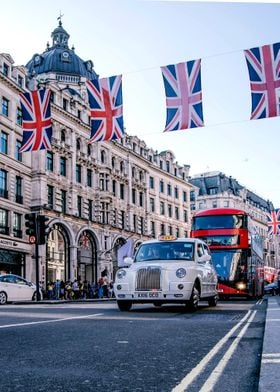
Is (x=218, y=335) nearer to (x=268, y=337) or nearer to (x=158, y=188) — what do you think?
→ (x=268, y=337)

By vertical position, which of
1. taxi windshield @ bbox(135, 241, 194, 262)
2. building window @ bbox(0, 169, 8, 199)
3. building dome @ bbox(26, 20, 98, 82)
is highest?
building dome @ bbox(26, 20, 98, 82)

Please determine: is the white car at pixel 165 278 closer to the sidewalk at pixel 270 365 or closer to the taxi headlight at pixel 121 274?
the taxi headlight at pixel 121 274

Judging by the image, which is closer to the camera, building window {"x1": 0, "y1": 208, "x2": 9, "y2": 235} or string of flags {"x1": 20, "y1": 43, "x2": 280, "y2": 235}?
string of flags {"x1": 20, "y1": 43, "x2": 280, "y2": 235}

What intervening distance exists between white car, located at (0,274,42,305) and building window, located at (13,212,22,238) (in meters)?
12.4

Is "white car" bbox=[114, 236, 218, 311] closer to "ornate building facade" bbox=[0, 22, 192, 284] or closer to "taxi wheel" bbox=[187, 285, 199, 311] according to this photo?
"taxi wheel" bbox=[187, 285, 199, 311]

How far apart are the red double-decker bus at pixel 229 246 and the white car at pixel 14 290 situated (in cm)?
837

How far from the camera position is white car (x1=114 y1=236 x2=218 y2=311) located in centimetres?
1193

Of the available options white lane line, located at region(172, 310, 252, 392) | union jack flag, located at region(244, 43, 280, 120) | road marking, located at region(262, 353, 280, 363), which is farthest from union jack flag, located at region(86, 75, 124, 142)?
road marking, located at region(262, 353, 280, 363)

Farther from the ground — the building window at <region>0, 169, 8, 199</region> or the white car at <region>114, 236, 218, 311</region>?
the building window at <region>0, 169, 8, 199</region>

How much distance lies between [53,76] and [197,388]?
5672 cm

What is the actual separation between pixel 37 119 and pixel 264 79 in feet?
32.0

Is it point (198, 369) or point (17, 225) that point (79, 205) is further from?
point (198, 369)

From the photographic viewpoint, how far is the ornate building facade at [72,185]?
37688 millimetres

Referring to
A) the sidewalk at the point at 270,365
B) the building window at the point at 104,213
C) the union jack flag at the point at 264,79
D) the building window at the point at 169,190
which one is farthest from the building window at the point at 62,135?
the sidewalk at the point at 270,365
